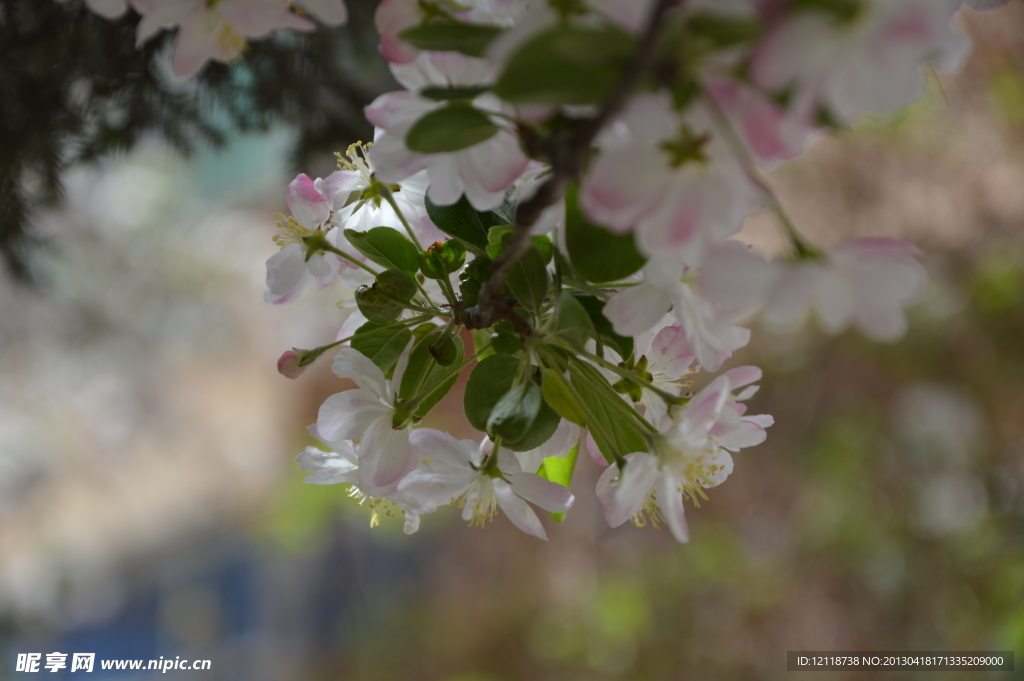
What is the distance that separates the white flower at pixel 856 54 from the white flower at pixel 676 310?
10 centimetres

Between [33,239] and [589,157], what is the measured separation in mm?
877

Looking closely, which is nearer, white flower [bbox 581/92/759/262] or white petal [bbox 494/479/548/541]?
white flower [bbox 581/92/759/262]

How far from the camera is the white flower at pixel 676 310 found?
289 mm

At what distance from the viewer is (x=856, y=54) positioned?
7.7 inches

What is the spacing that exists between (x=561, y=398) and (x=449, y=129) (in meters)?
0.14

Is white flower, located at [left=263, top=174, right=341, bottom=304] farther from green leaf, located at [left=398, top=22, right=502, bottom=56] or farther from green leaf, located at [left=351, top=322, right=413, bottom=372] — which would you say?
green leaf, located at [left=398, top=22, right=502, bottom=56]

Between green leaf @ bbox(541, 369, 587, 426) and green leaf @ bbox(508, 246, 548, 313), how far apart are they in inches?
1.4

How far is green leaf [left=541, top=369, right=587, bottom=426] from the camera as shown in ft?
1.06

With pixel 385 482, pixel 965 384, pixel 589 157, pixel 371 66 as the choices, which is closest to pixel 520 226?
pixel 589 157

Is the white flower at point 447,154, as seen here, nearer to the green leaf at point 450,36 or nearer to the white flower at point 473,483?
the green leaf at point 450,36

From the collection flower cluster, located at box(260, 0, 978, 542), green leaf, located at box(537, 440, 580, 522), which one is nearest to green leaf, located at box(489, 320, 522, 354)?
flower cluster, located at box(260, 0, 978, 542)

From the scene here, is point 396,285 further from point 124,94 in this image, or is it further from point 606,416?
point 124,94

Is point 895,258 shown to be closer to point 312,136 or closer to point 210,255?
point 312,136

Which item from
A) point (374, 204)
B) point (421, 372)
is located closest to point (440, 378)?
point (421, 372)
